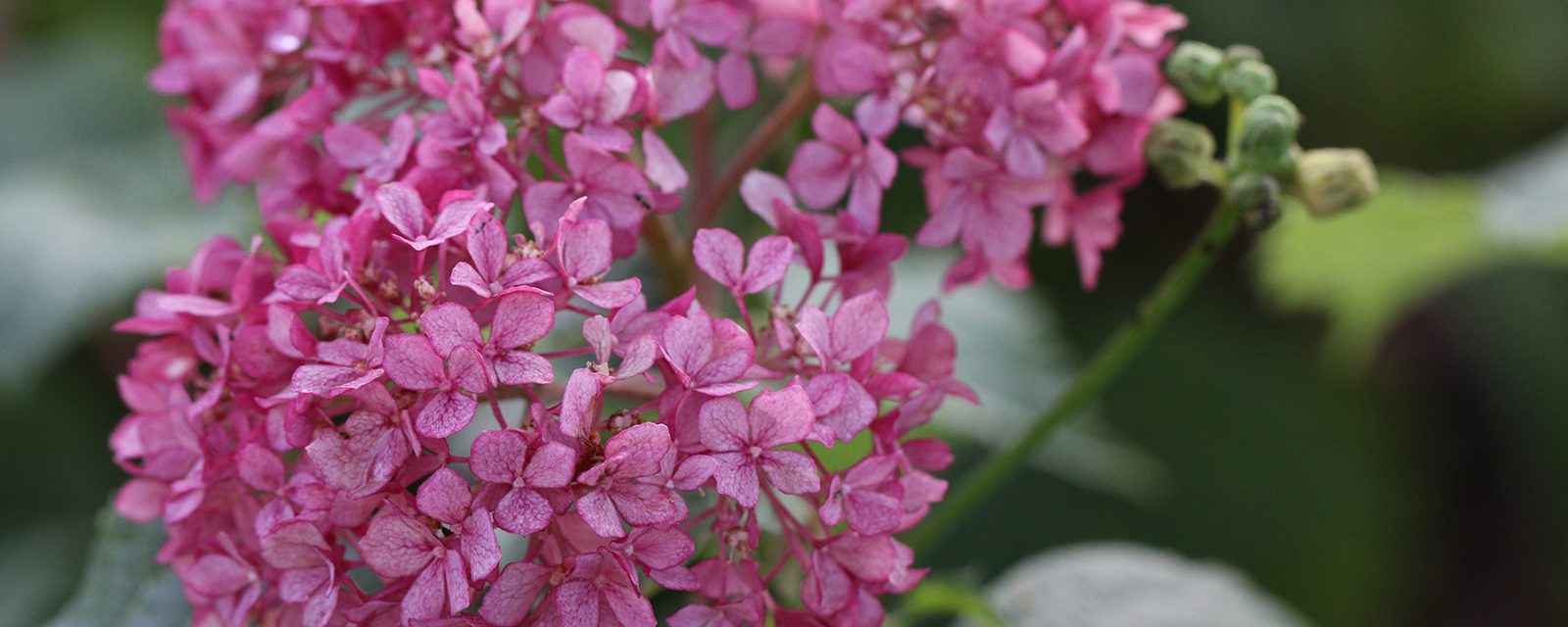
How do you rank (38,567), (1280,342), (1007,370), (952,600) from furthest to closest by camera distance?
(1280,342) → (38,567) → (1007,370) → (952,600)

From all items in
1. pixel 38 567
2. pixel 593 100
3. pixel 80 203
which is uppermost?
pixel 593 100

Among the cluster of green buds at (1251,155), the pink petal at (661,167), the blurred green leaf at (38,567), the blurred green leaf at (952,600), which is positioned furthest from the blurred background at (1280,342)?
the pink petal at (661,167)

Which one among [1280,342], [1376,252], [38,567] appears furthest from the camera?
[1280,342]

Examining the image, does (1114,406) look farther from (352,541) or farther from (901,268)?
(352,541)

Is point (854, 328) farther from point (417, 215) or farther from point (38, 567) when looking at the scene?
point (38, 567)

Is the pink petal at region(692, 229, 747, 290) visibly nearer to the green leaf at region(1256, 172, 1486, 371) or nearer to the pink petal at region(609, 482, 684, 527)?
the pink petal at region(609, 482, 684, 527)

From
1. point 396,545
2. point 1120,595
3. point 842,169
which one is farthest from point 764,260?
point 1120,595

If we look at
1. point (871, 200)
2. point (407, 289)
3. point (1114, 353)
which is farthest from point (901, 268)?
point (407, 289)

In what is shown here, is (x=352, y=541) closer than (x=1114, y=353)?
Yes
